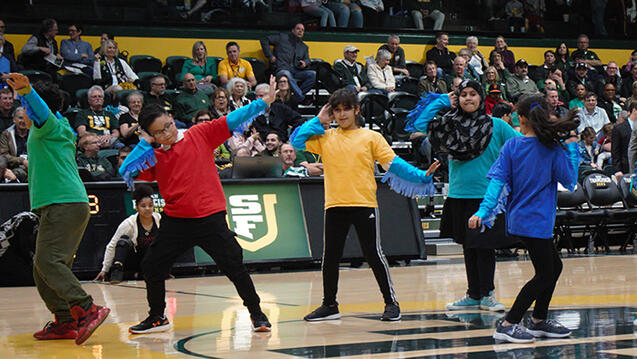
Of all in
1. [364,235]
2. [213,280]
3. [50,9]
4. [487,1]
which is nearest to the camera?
[364,235]

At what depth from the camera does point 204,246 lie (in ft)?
20.5

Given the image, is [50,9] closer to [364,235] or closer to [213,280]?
[213,280]

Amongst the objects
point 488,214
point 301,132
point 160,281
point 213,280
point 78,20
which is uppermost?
point 78,20

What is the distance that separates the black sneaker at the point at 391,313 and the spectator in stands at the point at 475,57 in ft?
40.4

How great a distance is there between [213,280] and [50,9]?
8.15 metres

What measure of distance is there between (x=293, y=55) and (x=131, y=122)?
173 inches

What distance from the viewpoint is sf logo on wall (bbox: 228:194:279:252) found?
424 inches

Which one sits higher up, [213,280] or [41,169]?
[41,169]

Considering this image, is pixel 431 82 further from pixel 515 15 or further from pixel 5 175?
pixel 5 175

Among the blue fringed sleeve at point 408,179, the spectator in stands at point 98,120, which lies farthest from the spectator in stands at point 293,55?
the blue fringed sleeve at point 408,179

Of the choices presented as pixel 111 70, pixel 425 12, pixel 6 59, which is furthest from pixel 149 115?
pixel 425 12

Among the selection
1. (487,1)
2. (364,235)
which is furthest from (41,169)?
(487,1)

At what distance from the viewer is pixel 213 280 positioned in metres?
10.1

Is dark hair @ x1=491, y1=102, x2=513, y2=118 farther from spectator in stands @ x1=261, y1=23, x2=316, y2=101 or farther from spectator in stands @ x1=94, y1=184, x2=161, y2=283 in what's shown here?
spectator in stands @ x1=261, y1=23, x2=316, y2=101
